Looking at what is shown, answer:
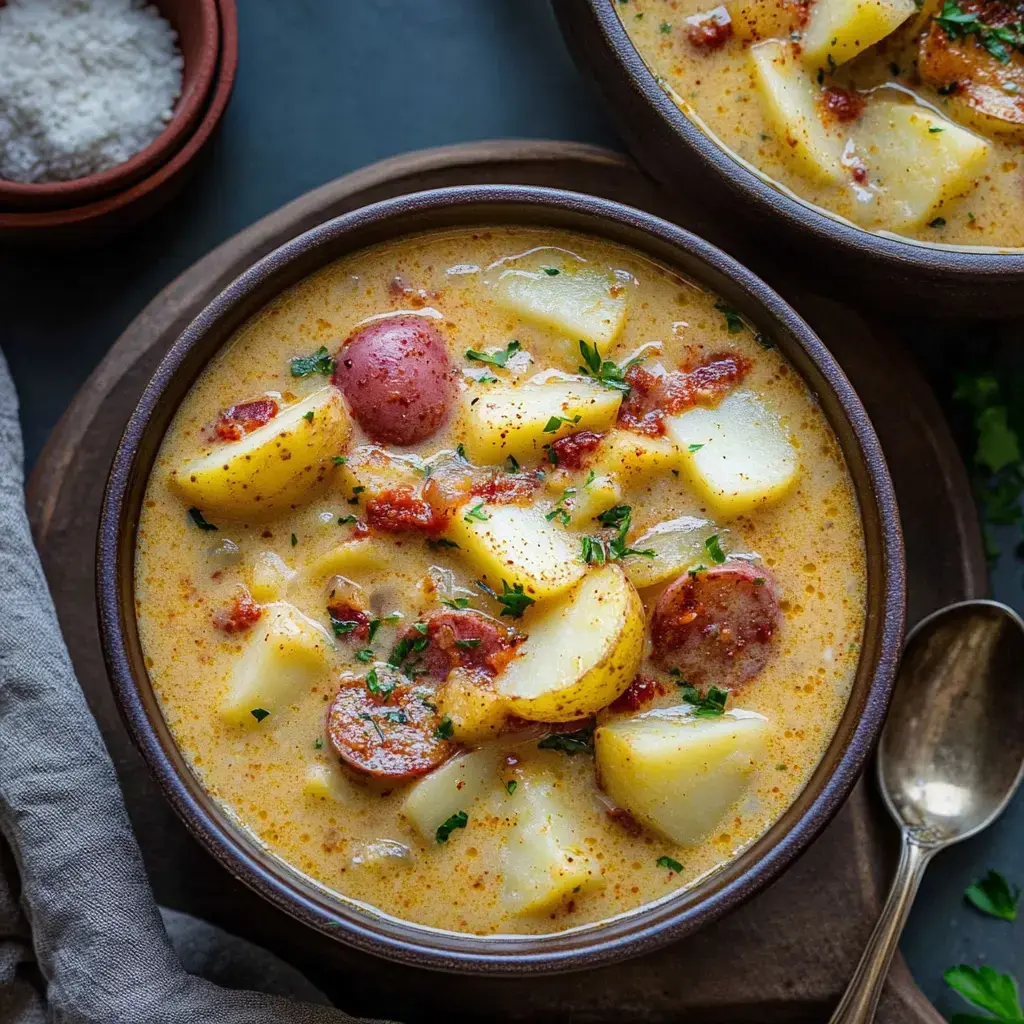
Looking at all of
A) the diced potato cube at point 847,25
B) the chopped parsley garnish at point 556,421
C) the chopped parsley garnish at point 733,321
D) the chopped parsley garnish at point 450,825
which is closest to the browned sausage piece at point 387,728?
the chopped parsley garnish at point 450,825

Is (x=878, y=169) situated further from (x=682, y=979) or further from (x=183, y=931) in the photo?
(x=183, y=931)

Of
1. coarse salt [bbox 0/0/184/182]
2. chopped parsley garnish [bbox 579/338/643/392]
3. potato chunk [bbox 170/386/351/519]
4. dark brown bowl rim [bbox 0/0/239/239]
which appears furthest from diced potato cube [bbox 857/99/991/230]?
coarse salt [bbox 0/0/184/182]

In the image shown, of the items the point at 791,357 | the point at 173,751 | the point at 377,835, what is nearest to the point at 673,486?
the point at 791,357

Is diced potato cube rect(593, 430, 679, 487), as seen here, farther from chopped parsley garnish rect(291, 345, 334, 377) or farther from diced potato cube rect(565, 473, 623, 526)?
chopped parsley garnish rect(291, 345, 334, 377)

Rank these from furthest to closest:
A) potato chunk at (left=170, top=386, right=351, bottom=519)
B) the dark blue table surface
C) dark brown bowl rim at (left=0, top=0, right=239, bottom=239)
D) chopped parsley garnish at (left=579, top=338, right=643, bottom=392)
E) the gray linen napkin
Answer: the dark blue table surface, dark brown bowl rim at (left=0, top=0, right=239, bottom=239), the gray linen napkin, chopped parsley garnish at (left=579, top=338, right=643, bottom=392), potato chunk at (left=170, top=386, right=351, bottom=519)

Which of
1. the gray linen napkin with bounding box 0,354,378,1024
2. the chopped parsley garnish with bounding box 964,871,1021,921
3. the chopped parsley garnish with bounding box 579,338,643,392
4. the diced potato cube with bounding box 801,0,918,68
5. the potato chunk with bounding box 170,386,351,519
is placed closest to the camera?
the potato chunk with bounding box 170,386,351,519

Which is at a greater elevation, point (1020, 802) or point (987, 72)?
point (987, 72)
